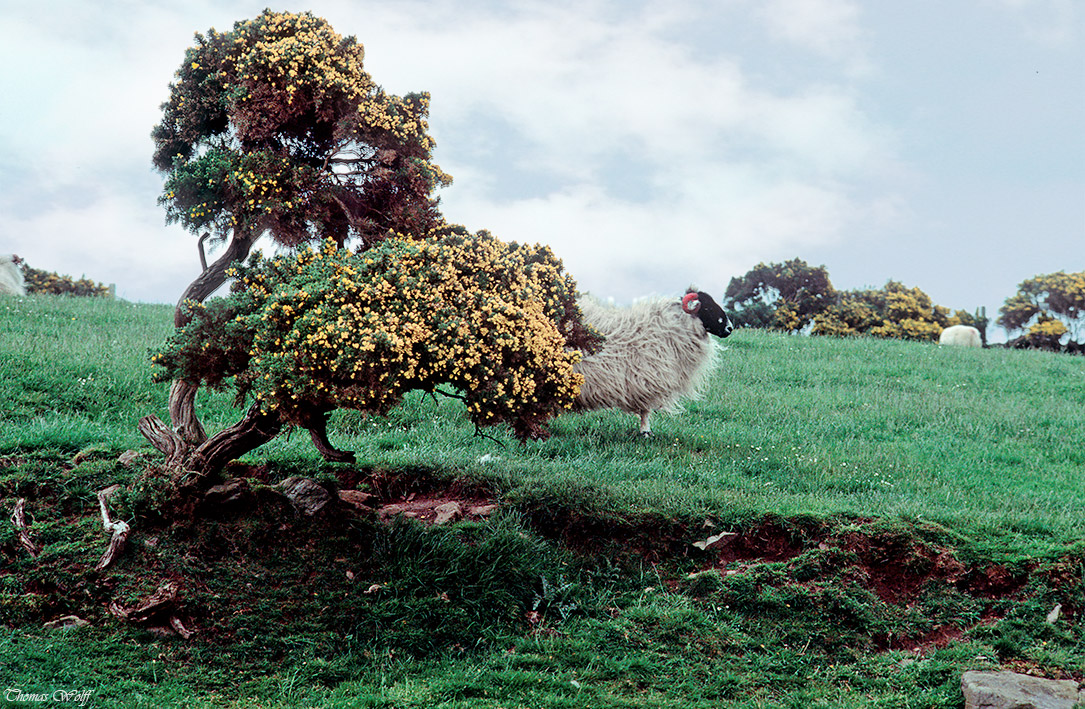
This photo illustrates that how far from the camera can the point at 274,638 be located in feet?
24.2

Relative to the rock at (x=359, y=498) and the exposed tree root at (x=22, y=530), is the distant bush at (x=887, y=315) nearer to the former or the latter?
the rock at (x=359, y=498)

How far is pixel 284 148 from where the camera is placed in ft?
29.1

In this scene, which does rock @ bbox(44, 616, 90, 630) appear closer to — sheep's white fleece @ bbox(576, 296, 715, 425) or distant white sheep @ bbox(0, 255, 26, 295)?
sheep's white fleece @ bbox(576, 296, 715, 425)

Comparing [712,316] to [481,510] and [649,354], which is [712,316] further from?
[481,510]

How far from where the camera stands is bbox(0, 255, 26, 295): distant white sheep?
84.9ft

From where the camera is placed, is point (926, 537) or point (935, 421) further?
point (935, 421)

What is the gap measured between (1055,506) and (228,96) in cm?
1199

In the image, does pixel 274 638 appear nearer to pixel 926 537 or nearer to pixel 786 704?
pixel 786 704

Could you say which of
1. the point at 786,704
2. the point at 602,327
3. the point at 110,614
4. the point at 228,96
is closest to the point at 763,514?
the point at 786,704

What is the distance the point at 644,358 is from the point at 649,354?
0.35ft

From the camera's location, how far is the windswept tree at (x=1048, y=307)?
38.7 meters

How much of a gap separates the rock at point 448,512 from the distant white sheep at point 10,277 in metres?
22.1

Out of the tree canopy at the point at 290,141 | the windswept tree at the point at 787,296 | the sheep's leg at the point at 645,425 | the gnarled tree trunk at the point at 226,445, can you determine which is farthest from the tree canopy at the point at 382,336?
the windswept tree at the point at 787,296

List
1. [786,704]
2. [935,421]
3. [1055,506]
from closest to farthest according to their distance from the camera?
[786,704] → [1055,506] → [935,421]
